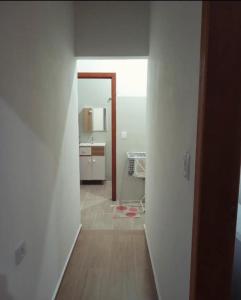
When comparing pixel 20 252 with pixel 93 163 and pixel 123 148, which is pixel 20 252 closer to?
pixel 123 148

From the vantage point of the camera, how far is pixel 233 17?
0.62m

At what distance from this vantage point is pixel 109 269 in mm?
2119

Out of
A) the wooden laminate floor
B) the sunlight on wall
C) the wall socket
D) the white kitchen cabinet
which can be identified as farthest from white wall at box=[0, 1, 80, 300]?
the white kitchen cabinet

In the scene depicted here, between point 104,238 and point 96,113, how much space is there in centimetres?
286

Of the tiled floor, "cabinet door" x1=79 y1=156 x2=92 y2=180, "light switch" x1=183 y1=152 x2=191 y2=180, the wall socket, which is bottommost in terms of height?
the tiled floor

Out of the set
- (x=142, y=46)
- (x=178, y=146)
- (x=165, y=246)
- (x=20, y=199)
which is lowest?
(x=165, y=246)

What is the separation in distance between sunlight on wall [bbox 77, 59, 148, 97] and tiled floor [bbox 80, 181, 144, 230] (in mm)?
1658

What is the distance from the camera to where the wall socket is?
45.2 inches

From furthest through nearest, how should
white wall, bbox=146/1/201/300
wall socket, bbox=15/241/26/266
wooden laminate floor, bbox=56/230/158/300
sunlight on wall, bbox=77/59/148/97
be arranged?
1. sunlight on wall, bbox=77/59/148/97
2. wooden laminate floor, bbox=56/230/158/300
3. wall socket, bbox=15/241/26/266
4. white wall, bbox=146/1/201/300

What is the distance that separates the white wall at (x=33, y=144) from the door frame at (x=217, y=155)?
1.32ft

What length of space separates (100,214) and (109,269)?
1.24m

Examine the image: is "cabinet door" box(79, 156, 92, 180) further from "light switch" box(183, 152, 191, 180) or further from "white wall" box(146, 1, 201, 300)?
"light switch" box(183, 152, 191, 180)

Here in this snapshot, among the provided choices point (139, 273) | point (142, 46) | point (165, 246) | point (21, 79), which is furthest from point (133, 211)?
point (21, 79)

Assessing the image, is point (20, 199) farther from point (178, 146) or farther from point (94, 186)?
point (94, 186)
